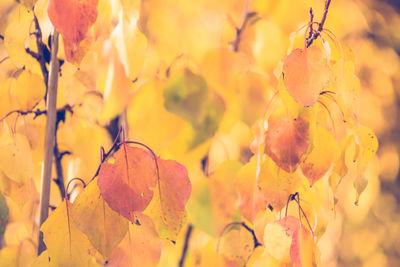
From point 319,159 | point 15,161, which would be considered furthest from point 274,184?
point 15,161

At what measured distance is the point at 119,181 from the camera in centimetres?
43

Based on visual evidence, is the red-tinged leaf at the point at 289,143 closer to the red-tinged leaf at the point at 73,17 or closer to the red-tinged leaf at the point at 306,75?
the red-tinged leaf at the point at 306,75

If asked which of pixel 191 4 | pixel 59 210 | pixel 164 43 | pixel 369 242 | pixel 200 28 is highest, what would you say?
pixel 369 242

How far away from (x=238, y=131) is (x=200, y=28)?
277 mm

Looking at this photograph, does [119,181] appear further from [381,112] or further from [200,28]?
[381,112]

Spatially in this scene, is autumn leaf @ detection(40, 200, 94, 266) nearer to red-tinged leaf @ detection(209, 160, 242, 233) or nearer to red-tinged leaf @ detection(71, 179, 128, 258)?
red-tinged leaf @ detection(71, 179, 128, 258)

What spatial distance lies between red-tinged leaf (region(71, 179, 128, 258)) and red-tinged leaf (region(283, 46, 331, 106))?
0.63 ft

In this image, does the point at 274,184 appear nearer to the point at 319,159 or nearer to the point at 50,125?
the point at 319,159

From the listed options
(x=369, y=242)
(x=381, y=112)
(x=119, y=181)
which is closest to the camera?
(x=119, y=181)

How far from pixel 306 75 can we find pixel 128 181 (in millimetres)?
179

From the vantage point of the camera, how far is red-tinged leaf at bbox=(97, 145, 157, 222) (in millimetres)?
423

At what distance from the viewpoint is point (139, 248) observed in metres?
0.47

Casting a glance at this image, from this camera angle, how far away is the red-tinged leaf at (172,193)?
1.50 feet

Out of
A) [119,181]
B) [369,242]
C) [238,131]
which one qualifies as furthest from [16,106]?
[369,242]
